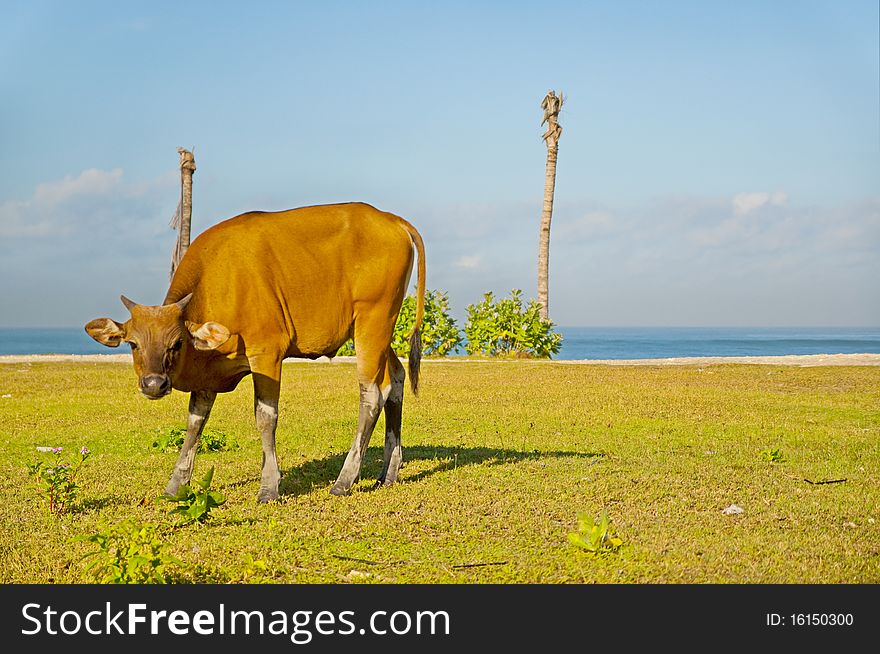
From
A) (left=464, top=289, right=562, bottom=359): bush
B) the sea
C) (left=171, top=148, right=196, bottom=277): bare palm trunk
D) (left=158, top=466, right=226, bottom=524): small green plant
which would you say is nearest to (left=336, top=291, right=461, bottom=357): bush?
(left=464, top=289, right=562, bottom=359): bush

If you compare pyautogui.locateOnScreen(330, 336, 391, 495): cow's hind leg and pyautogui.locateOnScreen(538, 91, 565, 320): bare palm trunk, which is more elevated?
pyautogui.locateOnScreen(538, 91, 565, 320): bare palm trunk

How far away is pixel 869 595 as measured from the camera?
5301 millimetres

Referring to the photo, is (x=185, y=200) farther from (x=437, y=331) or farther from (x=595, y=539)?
(x=595, y=539)

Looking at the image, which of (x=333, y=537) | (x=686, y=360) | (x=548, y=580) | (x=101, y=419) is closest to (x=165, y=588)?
(x=333, y=537)

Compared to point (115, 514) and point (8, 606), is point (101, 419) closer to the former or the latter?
point (115, 514)

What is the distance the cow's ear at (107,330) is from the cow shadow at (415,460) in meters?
2.06

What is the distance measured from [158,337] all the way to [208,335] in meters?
0.42

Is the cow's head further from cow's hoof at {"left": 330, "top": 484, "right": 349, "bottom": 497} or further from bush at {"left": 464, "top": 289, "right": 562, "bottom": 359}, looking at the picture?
bush at {"left": 464, "top": 289, "right": 562, "bottom": 359}

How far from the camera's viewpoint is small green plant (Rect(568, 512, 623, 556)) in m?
6.25

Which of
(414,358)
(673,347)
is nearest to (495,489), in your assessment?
(414,358)

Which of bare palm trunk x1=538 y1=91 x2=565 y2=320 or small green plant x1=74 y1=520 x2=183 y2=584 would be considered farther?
bare palm trunk x1=538 y1=91 x2=565 y2=320

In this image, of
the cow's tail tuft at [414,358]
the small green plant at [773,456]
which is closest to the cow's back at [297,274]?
the cow's tail tuft at [414,358]

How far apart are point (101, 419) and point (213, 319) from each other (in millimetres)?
6635

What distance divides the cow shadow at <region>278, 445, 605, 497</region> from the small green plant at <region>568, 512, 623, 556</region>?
283cm
